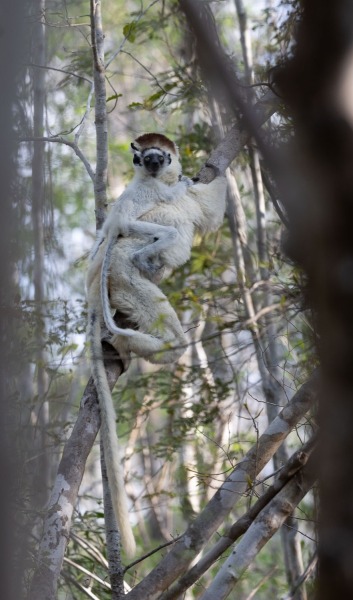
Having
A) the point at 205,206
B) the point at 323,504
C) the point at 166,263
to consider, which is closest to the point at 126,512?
the point at 166,263

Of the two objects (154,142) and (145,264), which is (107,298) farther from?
(154,142)

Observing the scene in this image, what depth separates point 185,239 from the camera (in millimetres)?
6047

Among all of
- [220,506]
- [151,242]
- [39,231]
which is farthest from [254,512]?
[39,231]

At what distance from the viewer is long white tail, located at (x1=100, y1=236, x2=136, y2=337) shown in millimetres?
5227

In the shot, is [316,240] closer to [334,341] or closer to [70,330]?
[334,341]

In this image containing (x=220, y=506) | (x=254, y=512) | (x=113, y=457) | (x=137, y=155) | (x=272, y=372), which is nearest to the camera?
(x=254, y=512)

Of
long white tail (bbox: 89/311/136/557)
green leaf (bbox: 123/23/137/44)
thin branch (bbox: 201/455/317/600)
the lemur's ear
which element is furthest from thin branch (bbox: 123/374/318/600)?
green leaf (bbox: 123/23/137/44)

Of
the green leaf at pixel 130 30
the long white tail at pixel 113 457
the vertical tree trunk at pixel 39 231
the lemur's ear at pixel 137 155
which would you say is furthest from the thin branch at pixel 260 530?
the green leaf at pixel 130 30

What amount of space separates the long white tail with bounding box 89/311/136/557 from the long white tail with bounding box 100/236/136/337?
333 mm

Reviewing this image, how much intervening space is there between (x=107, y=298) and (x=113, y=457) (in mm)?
1273

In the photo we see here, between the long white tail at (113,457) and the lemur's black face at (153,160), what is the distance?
1966mm

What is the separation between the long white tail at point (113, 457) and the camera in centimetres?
424

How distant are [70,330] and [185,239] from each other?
1288mm

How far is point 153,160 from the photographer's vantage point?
627cm
